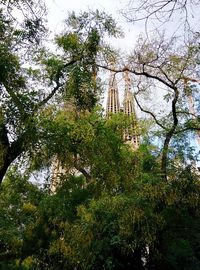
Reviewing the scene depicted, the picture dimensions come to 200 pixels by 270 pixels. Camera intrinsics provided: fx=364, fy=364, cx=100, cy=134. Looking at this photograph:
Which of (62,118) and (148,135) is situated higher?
(148,135)

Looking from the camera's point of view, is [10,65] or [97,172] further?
[97,172]

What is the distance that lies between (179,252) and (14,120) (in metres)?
4.61

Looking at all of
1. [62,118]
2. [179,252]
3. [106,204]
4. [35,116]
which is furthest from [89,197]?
[35,116]

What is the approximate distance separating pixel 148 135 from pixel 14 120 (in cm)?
634

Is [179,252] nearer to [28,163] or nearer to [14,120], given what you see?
[28,163]

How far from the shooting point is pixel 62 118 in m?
6.71

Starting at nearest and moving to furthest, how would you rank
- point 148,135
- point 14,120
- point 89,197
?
point 14,120 < point 89,197 < point 148,135

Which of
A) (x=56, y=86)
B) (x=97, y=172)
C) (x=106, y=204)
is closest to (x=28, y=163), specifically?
(x=97, y=172)

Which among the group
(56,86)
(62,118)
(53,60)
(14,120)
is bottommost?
(14,120)

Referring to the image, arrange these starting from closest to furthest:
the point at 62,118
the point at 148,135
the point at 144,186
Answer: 1. the point at 62,118
2. the point at 144,186
3. the point at 148,135

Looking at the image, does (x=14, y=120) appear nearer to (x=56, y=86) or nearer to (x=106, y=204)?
(x=56, y=86)

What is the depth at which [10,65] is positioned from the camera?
5926 mm

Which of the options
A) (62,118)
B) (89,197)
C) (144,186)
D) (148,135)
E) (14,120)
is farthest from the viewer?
(148,135)

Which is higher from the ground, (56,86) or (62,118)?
(56,86)
